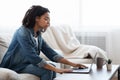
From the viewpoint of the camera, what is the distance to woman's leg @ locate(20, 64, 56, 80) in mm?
2541

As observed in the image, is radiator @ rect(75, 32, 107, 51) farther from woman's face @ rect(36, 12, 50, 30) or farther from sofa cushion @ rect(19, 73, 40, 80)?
sofa cushion @ rect(19, 73, 40, 80)

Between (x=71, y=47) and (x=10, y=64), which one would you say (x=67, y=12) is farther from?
(x=10, y=64)

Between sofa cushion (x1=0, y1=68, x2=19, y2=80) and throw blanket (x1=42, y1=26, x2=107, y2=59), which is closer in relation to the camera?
sofa cushion (x1=0, y1=68, x2=19, y2=80)

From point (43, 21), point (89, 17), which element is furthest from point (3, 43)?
point (89, 17)

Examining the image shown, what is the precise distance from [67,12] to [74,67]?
2.06m

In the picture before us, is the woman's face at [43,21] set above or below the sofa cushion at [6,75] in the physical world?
above

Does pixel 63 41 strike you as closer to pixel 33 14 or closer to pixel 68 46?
pixel 68 46

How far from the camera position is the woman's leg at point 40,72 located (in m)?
2.54

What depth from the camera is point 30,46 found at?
2588 millimetres

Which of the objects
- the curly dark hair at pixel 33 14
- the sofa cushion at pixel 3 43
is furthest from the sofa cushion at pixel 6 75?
the sofa cushion at pixel 3 43

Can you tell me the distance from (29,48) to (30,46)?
0.02 meters

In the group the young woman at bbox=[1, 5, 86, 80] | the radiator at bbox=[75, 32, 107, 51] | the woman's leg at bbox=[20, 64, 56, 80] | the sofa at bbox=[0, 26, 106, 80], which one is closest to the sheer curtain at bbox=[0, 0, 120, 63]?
the radiator at bbox=[75, 32, 107, 51]

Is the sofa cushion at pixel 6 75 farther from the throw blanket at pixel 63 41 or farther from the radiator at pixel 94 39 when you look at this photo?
the radiator at pixel 94 39

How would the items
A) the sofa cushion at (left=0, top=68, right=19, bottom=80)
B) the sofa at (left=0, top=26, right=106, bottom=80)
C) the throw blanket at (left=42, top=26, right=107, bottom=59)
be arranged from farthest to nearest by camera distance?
the throw blanket at (left=42, top=26, right=107, bottom=59) < the sofa at (left=0, top=26, right=106, bottom=80) < the sofa cushion at (left=0, top=68, right=19, bottom=80)
